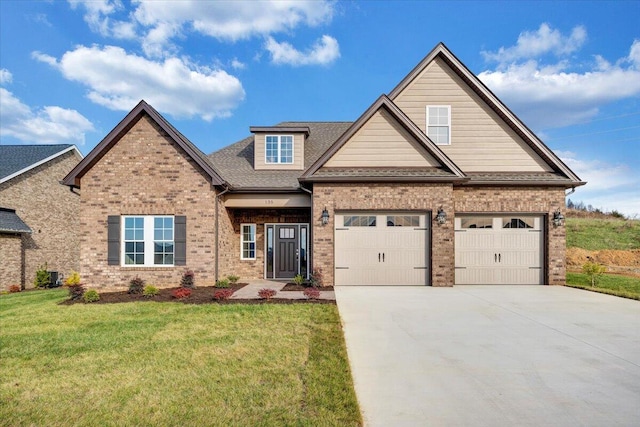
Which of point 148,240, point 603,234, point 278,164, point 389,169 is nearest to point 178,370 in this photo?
point 148,240

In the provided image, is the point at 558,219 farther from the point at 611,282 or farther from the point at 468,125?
the point at 611,282

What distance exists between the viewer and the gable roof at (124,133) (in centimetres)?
1167

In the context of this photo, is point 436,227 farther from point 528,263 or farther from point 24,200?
point 24,200

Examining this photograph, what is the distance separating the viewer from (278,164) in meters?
14.6

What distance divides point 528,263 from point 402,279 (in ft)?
15.1

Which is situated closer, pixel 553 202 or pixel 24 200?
pixel 553 202

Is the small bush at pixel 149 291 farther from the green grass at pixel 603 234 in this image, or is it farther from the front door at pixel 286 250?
the green grass at pixel 603 234

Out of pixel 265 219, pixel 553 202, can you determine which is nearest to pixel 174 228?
pixel 265 219

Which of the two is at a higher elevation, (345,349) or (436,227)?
(436,227)

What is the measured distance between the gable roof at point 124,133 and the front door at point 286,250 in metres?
3.49

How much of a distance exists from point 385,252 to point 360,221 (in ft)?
4.37

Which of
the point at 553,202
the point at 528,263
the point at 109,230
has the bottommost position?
the point at 528,263

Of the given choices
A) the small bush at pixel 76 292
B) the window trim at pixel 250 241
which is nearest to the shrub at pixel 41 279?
the small bush at pixel 76 292

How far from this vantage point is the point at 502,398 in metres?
4.04
